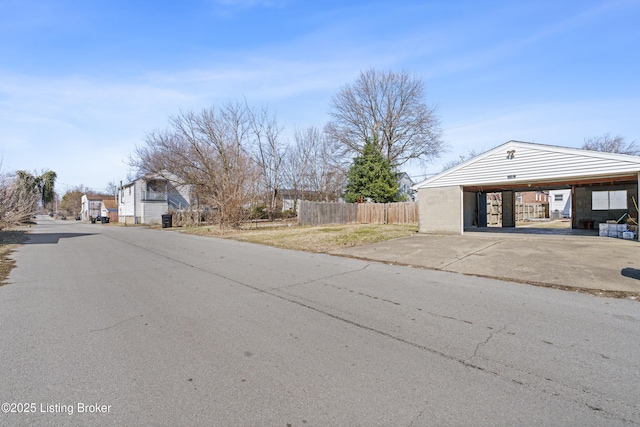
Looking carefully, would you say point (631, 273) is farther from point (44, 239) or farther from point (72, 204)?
point (72, 204)

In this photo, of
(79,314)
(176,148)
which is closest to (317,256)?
(79,314)

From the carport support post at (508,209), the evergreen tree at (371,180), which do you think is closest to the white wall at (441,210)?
the carport support post at (508,209)

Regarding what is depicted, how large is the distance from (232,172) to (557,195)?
1286 inches

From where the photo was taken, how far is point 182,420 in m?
2.38

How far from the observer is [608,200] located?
17.4 meters

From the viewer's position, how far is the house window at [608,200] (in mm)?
16828

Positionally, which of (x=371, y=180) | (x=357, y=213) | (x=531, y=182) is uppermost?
(x=371, y=180)

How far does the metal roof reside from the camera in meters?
11.7

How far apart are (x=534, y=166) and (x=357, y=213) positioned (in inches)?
615

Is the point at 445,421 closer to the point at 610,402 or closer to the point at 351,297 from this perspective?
the point at 610,402

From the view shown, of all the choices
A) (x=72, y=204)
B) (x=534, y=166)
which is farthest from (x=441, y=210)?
(x=72, y=204)

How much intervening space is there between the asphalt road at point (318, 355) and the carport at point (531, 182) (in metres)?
9.02

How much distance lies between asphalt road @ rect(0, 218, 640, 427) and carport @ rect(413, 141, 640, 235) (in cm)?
902

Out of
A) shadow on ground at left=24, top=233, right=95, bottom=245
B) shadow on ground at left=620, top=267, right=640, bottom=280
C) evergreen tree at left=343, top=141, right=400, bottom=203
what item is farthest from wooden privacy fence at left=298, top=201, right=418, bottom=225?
shadow on ground at left=620, top=267, right=640, bottom=280
